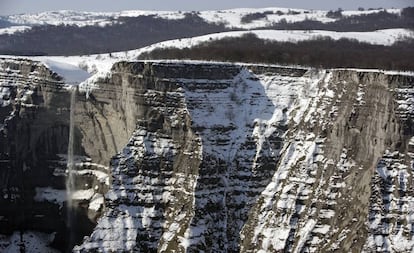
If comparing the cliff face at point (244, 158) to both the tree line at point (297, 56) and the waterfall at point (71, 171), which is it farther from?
the tree line at point (297, 56)

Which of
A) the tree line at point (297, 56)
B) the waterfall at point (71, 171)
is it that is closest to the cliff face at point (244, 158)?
the waterfall at point (71, 171)

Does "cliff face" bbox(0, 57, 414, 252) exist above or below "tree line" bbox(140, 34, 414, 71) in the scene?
below

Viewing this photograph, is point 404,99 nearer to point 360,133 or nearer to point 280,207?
point 360,133

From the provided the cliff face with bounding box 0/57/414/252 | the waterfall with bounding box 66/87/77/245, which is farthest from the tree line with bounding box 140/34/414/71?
the waterfall with bounding box 66/87/77/245

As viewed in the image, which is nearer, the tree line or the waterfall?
the waterfall

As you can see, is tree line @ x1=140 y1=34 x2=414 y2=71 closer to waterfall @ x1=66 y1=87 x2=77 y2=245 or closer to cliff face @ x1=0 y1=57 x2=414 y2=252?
cliff face @ x1=0 y1=57 x2=414 y2=252

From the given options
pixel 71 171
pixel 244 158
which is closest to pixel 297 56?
pixel 244 158

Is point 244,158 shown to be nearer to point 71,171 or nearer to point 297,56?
point 297,56

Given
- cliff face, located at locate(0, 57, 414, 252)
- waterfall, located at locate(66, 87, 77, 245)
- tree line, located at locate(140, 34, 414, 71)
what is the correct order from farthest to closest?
tree line, located at locate(140, 34, 414, 71) < waterfall, located at locate(66, 87, 77, 245) < cliff face, located at locate(0, 57, 414, 252)
